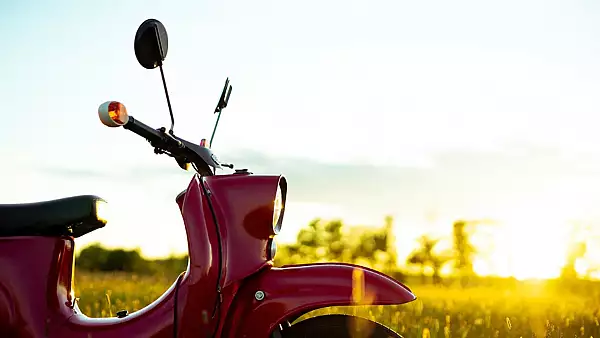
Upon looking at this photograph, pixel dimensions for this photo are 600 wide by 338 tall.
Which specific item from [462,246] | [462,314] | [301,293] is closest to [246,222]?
[301,293]

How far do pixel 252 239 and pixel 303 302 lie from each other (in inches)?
13.2

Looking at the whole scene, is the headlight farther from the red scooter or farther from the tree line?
the tree line

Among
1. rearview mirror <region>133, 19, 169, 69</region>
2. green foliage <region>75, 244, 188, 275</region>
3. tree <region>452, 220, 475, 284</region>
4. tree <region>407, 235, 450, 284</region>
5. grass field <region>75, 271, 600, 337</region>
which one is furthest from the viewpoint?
green foliage <region>75, 244, 188, 275</region>

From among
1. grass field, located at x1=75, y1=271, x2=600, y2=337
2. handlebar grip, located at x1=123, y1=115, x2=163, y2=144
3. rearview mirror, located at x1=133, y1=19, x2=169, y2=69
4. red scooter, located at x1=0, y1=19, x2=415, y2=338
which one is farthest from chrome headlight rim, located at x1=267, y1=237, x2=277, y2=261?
grass field, located at x1=75, y1=271, x2=600, y2=337

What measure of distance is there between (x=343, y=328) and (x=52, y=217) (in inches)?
61.5

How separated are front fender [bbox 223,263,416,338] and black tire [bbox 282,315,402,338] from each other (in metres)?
0.06

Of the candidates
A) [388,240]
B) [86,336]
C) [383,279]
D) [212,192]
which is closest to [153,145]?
[212,192]

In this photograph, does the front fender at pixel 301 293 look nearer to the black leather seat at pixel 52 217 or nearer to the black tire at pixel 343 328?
the black tire at pixel 343 328

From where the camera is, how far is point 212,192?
3295 mm

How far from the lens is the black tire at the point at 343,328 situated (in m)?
3.08

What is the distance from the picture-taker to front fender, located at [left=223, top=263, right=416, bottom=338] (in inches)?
122

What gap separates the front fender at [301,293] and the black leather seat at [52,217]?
957 millimetres

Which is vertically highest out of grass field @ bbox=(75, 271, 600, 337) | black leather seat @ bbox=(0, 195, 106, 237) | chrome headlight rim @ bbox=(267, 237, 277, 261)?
black leather seat @ bbox=(0, 195, 106, 237)

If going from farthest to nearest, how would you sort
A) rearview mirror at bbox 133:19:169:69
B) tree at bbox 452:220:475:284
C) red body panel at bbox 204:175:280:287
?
tree at bbox 452:220:475:284, rearview mirror at bbox 133:19:169:69, red body panel at bbox 204:175:280:287
